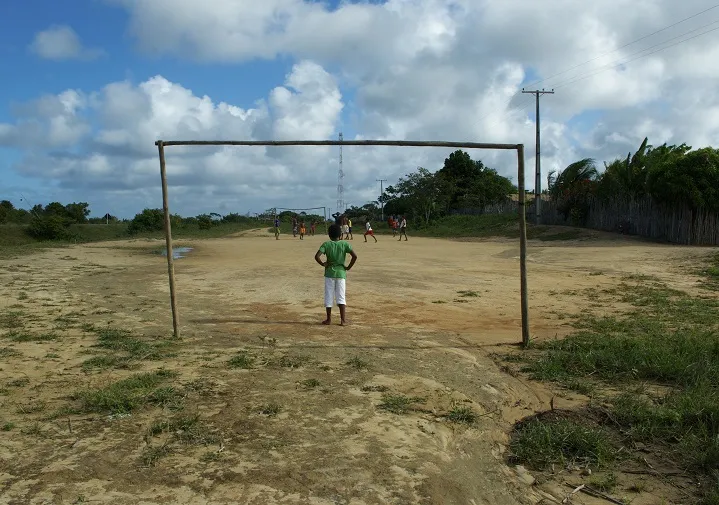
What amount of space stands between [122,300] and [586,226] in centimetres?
2721

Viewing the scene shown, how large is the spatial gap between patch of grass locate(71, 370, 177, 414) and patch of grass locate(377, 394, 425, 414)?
6.58 ft

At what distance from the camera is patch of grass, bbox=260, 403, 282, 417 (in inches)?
178

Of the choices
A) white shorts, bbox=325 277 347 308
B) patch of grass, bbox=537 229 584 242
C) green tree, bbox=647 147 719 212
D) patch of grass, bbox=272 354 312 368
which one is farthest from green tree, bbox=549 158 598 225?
patch of grass, bbox=272 354 312 368

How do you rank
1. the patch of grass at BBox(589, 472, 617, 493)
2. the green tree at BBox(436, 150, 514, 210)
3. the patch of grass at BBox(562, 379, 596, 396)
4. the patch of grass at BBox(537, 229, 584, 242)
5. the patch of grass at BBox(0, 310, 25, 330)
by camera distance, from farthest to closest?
1. the green tree at BBox(436, 150, 514, 210)
2. the patch of grass at BBox(537, 229, 584, 242)
3. the patch of grass at BBox(0, 310, 25, 330)
4. the patch of grass at BBox(562, 379, 596, 396)
5. the patch of grass at BBox(589, 472, 617, 493)

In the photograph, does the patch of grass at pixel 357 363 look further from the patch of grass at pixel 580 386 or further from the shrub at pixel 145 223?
the shrub at pixel 145 223

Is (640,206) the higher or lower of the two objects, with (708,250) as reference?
higher

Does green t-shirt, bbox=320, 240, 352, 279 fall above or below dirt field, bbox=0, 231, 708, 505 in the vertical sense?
above

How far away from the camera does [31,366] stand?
597 centimetres

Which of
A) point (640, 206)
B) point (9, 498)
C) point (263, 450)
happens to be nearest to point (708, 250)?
point (640, 206)

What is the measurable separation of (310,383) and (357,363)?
2.98 feet

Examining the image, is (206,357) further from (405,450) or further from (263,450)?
(405,450)

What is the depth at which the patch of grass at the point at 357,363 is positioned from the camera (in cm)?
598

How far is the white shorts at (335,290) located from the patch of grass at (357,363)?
2.17 metres

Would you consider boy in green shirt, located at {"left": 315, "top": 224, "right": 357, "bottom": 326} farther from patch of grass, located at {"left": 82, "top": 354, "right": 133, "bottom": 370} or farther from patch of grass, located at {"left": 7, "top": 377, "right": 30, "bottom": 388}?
patch of grass, located at {"left": 7, "top": 377, "right": 30, "bottom": 388}
